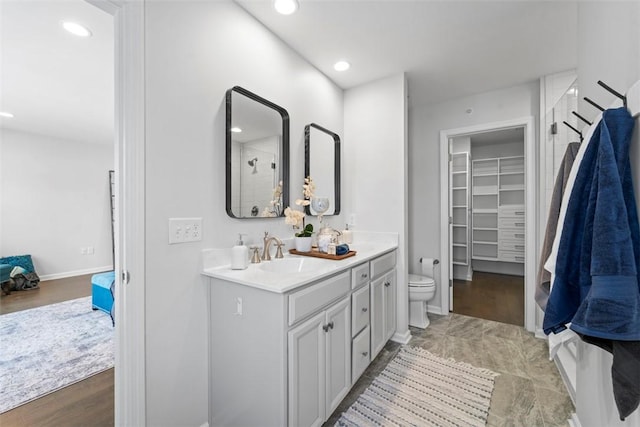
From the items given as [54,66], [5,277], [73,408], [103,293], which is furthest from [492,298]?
[5,277]

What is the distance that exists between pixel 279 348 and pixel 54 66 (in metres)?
3.08

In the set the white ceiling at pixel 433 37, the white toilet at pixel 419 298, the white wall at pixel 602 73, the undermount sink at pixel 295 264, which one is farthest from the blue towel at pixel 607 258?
the white toilet at pixel 419 298

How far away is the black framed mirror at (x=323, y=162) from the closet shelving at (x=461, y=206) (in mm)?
2681

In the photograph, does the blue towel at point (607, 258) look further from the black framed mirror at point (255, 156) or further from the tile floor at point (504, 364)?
the black framed mirror at point (255, 156)

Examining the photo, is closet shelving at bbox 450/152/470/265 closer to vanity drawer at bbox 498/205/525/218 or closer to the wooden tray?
vanity drawer at bbox 498/205/525/218

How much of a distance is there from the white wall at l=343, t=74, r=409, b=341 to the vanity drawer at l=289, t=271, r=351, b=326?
1049mm

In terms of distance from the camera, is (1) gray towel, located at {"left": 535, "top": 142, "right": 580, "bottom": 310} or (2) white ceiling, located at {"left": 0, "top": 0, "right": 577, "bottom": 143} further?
(2) white ceiling, located at {"left": 0, "top": 0, "right": 577, "bottom": 143}

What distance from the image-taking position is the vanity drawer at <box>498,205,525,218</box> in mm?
4625

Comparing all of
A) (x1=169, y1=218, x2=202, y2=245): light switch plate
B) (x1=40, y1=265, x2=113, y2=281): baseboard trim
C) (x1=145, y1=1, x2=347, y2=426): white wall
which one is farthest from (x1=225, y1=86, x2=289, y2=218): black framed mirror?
(x1=40, y1=265, x2=113, y2=281): baseboard trim

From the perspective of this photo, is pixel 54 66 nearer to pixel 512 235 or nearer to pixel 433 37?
pixel 433 37

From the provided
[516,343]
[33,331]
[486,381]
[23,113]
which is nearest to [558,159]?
[516,343]

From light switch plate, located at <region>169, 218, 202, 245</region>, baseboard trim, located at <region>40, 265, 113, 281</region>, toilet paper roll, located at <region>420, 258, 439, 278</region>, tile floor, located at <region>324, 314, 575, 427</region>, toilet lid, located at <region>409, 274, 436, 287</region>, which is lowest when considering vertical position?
tile floor, located at <region>324, 314, 575, 427</region>

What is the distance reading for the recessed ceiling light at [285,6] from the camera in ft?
5.35

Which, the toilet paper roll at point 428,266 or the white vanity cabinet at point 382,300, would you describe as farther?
the toilet paper roll at point 428,266
